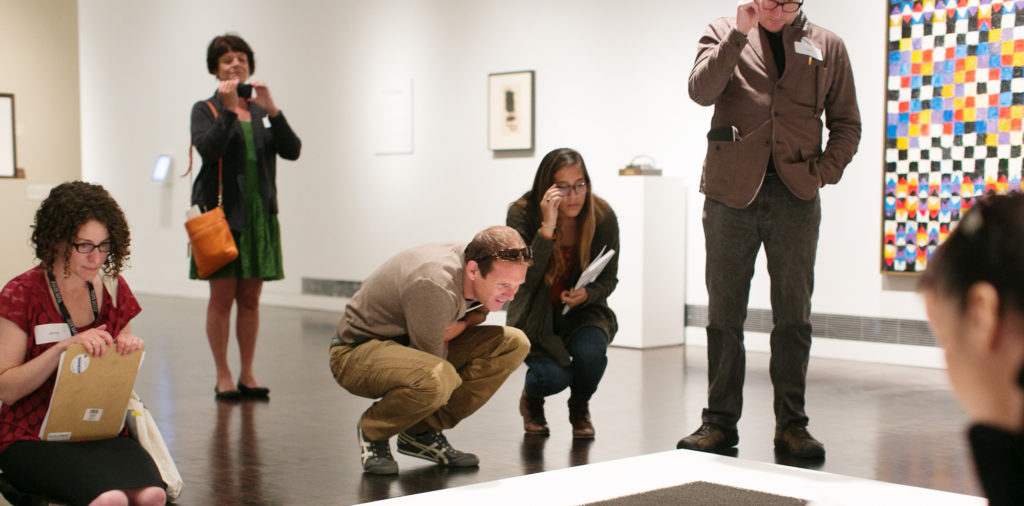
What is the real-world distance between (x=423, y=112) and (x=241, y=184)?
13.9 ft

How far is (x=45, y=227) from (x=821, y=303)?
4764mm

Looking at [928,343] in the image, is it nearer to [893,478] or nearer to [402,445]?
[893,478]

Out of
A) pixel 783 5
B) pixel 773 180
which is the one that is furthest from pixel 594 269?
pixel 783 5

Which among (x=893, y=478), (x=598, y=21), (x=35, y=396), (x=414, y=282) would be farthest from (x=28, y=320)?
(x=598, y=21)

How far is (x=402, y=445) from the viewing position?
3234 millimetres

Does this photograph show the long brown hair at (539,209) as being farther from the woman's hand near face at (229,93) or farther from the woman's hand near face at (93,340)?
the woman's hand near face at (93,340)

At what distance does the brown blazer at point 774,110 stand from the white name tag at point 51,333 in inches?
75.3

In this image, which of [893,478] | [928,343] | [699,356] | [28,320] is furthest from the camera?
[699,356]

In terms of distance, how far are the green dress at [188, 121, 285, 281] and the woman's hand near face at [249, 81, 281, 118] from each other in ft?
0.32

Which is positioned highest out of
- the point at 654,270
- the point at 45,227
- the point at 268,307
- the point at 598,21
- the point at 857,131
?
the point at 598,21

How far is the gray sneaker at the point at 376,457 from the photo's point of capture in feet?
10.1

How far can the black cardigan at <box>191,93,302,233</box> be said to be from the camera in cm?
435

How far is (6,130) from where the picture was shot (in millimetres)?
7812

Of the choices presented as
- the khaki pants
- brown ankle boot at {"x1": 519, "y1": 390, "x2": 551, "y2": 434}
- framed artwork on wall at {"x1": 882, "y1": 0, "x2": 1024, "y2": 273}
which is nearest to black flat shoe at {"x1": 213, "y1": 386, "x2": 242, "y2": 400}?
brown ankle boot at {"x1": 519, "y1": 390, "x2": 551, "y2": 434}
